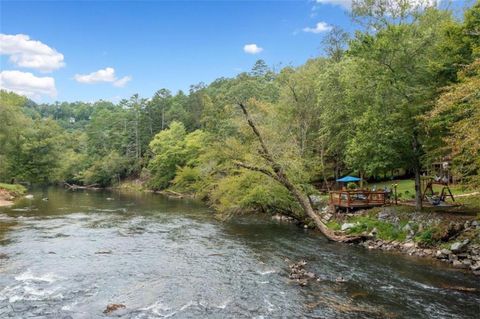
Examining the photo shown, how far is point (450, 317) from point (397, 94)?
15816 millimetres

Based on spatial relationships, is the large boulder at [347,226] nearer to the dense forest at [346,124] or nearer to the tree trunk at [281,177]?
the tree trunk at [281,177]

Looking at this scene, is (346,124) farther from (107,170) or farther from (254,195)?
(107,170)

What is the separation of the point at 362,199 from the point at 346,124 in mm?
10184

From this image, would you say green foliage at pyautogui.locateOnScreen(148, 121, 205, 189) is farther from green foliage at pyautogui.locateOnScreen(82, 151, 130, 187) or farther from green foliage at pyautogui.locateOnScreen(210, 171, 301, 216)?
green foliage at pyautogui.locateOnScreen(210, 171, 301, 216)

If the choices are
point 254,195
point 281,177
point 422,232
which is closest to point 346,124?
point 254,195

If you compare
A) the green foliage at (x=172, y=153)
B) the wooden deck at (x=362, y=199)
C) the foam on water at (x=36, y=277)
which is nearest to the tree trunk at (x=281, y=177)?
the wooden deck at (x=362, y=199)

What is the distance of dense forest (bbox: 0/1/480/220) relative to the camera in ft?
69.2

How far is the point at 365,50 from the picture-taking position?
26125 mm

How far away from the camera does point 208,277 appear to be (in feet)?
55.8

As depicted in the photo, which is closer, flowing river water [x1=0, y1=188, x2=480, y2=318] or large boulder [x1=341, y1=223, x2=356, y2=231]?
flowing river water [x1=0, y1=188, x2=480, y2=318]

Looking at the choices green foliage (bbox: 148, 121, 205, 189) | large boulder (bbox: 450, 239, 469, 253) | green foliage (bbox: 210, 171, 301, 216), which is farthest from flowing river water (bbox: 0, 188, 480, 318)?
green foliage (bbox: 148, 121, 205, 189)

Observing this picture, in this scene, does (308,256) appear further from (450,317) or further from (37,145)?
(37,145)

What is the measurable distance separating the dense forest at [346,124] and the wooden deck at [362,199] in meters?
1.81

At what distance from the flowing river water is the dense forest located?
534 cm
